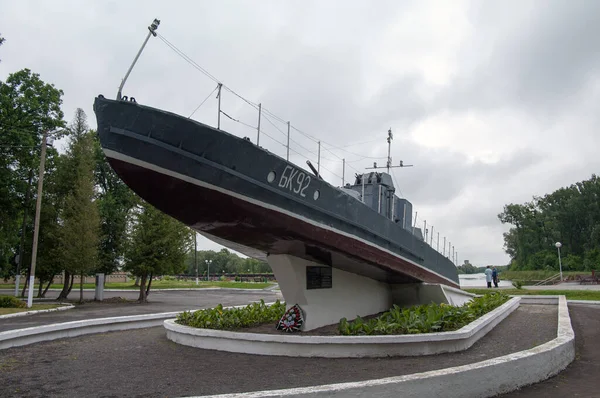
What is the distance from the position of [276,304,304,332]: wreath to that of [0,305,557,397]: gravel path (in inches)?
49.2

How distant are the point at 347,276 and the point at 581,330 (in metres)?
5.40

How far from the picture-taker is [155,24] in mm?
6316

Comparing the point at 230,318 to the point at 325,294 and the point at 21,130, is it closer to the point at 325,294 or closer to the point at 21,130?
the point at 325,294

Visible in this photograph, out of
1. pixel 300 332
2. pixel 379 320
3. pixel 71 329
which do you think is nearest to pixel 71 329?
pixel 71 329

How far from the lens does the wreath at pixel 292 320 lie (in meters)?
8.68

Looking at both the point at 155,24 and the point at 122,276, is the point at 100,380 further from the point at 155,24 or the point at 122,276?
the point at 122,276

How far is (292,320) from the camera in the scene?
8.72m

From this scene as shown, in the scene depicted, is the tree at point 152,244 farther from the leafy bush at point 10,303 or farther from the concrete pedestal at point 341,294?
the concrete pedestal at point 341,294

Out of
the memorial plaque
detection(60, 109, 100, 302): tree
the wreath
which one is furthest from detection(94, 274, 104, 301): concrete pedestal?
the memorial plaque

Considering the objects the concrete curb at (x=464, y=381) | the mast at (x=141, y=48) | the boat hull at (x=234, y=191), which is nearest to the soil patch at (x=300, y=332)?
the boat hull at (x=234, y=191)

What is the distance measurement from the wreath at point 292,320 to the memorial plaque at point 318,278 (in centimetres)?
48

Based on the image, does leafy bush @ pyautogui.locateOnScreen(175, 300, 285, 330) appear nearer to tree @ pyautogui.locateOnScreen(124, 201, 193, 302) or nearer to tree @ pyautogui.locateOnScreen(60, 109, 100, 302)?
tree @ pyautogui.locateOnScreen(124, 201, 193, 302)

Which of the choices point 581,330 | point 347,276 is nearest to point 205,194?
point 347,276

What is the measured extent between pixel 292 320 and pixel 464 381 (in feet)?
14.1
